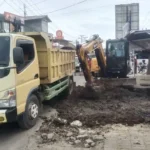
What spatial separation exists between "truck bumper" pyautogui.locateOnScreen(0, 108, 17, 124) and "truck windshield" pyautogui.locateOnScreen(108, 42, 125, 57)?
36.5ft

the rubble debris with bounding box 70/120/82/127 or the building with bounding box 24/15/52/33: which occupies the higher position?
the building with bounding box 24/15/52/33

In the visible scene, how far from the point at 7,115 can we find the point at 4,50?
1.43 meters

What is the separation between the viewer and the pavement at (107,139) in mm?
5547

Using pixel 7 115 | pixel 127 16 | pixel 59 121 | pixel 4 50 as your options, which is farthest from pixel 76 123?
pixel 127 16

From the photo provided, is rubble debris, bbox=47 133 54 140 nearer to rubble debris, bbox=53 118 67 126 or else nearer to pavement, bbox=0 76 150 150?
pavement, bbox=0 76 150 150

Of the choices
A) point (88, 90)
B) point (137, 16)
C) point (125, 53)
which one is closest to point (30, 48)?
point (88, 90)

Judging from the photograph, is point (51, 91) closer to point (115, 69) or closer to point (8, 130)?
point (8, 130)

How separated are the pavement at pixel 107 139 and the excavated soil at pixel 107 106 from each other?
1.78 feet

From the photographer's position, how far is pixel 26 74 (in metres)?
6.56

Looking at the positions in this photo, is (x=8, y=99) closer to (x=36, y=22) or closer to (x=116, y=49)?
(x=116, y=49)

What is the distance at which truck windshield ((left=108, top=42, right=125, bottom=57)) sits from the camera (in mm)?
16062

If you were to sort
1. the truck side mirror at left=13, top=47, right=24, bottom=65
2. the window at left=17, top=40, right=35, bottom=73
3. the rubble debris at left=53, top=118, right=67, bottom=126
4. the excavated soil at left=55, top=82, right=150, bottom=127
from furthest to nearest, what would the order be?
the excavated soil at left=55, top=82, right=150, bottom=127
the rubble debris at left=53, top=118, right=67, bottom=126
the window at left=17, top=40, right=35, bottom=73
the truck side mirror at left=13, top=47, right=24, bottom=65

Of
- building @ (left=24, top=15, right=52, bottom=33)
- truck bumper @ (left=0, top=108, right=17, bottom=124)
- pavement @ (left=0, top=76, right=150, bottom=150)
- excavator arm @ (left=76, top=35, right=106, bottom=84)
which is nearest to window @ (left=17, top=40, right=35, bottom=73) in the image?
truck bumper @ (left=0, top=108, right=17, bottom=124)

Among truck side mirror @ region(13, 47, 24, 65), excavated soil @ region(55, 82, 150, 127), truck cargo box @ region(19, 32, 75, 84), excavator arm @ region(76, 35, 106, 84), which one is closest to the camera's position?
truck side mirror @ region(13, 47, 24, 65)
